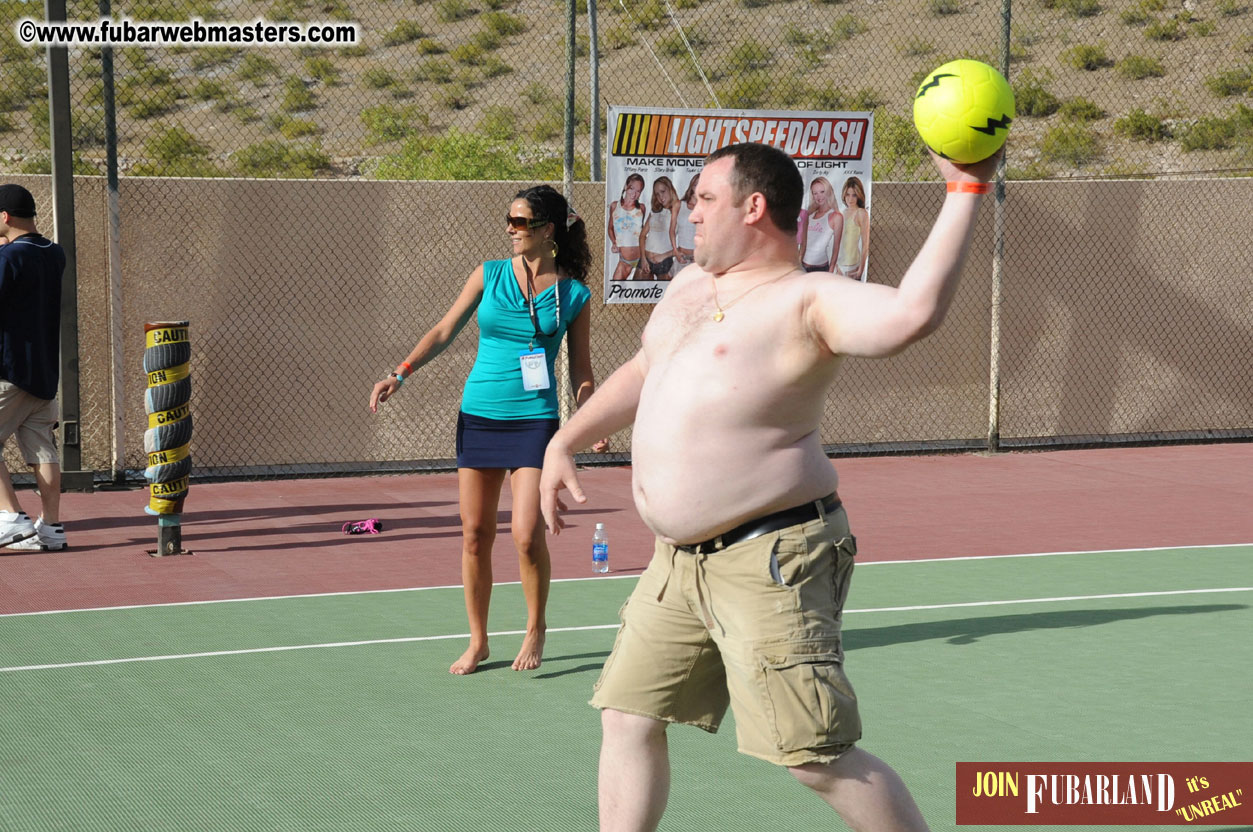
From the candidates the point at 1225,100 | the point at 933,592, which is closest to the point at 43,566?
the point at 933,592

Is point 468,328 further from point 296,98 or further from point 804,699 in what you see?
point 296,98

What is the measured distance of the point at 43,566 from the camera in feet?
30.8

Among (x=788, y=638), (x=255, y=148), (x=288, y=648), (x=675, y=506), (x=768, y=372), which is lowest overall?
(x=288, y=648)

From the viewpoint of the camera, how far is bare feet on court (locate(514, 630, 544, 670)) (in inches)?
277

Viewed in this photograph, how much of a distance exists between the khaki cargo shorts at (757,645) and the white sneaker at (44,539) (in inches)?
259

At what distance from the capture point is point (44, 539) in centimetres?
980

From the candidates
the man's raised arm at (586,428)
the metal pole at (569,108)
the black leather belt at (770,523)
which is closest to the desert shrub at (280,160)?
the metal pole at (569,108)

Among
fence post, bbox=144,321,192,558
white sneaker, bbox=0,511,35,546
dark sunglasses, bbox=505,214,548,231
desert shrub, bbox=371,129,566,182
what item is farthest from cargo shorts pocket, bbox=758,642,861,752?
desert shrub, bbox=371,129,566,182

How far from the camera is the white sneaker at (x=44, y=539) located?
32.0ft

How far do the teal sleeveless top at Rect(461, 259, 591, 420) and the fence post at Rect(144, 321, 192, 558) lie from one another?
3.45 m

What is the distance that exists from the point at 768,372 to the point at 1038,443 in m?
12.0

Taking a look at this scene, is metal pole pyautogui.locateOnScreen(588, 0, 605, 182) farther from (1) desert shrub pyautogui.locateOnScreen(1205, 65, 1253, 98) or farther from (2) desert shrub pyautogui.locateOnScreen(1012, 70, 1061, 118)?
(1) desert shrub pyautogui.locateOnScreen(1205, 65, 1253, 98)

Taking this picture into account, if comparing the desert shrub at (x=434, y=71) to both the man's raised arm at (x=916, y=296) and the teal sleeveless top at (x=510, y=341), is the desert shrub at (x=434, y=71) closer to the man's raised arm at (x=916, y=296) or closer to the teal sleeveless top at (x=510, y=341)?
the teal sleeveless top at (x=510, y=341)

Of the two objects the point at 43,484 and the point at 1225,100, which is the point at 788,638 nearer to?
the point at 43,484
